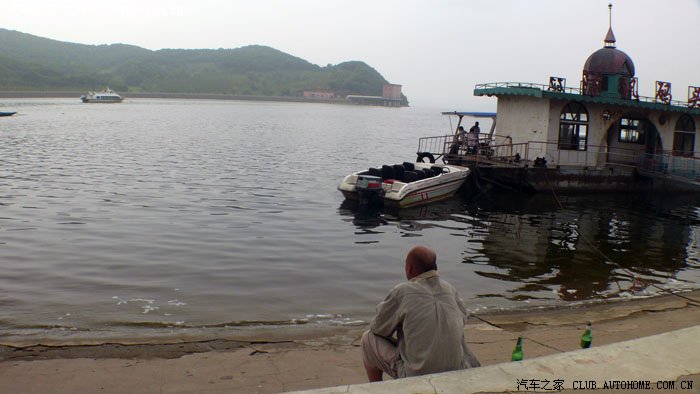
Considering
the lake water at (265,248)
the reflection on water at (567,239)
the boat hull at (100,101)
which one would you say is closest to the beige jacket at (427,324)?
the lake water at (265,248)

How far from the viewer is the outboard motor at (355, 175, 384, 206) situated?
22.6 metres

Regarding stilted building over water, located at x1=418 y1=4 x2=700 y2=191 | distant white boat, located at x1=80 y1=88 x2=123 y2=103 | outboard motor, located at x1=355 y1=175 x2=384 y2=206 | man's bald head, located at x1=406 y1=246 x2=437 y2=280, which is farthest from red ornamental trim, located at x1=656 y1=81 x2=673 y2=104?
distant white boat, located at x1=80 y1=88 x2=123 y2=103

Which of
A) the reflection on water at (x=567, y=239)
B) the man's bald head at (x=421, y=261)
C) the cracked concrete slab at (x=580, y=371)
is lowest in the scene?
the reflection on water at (x=567, y=239)

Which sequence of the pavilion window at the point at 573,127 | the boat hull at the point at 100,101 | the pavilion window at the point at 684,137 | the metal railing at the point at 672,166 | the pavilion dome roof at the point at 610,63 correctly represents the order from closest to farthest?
the metal railing at the point at 672,166 < the pavilion window at the point at 573,127 < the pavilion dome roof at the point at 610,63 < the pavilion window at the point at 684,137 < the boat hull at the point at 100,101

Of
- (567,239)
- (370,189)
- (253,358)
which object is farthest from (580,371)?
(370,189)

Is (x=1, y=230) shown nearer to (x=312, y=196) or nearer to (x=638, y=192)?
(x=312, y=196)

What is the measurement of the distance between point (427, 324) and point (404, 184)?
18.3 meters

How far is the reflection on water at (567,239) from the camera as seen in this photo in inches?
577

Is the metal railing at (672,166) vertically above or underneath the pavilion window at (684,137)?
underneath

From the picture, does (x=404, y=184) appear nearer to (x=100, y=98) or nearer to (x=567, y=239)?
(x=567, y=239)

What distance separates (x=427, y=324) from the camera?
5.01m

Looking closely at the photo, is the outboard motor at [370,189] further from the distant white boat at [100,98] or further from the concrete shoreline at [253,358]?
the distant white boat at [100,98]

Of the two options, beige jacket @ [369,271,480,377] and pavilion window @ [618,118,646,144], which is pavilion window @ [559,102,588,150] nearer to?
pavilion window @ [618,118,646,144]

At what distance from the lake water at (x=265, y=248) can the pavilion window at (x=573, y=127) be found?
8.64ft
